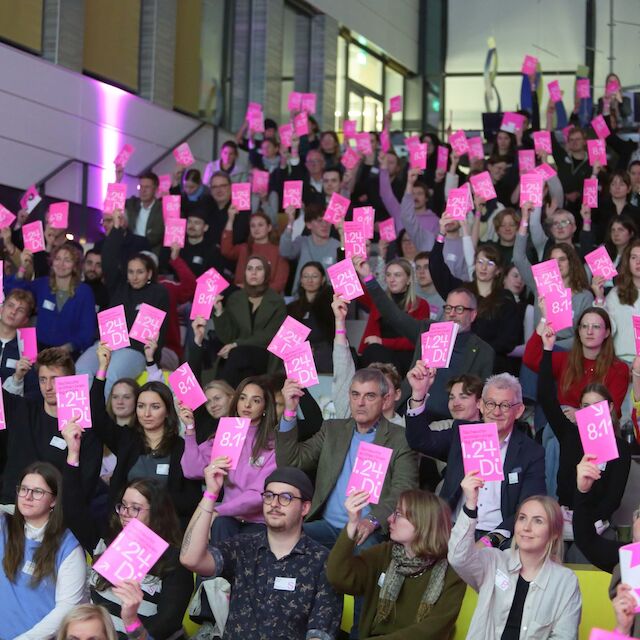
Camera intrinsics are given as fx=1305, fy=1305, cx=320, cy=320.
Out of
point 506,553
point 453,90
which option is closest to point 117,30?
point 453,90

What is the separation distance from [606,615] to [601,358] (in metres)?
1.94

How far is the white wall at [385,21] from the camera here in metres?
18.5

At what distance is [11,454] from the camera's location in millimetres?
6816

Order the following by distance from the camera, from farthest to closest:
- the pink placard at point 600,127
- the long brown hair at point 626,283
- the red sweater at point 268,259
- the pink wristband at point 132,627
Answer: the pink placard at point 600,127 < the red sweater at point 268,259 < the long brown hair at point 626,283 < the pink wristband at point 132,627

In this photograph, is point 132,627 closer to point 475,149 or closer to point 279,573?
point 279,573

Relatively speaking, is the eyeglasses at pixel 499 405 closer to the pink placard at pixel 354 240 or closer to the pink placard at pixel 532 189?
the pink placard at pixel 354 240

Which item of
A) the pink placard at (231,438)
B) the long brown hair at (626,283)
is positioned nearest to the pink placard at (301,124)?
the long brown hair at (626,283)

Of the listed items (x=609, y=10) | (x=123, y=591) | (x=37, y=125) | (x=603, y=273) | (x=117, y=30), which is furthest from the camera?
(x=609, y=10)

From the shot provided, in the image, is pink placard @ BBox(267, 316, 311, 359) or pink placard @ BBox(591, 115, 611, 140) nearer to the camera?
pink placard @ BBox(267, 316, 311, 359)

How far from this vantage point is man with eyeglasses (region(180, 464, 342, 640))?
510 cm

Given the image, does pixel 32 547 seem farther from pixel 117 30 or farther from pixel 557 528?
pixel 117 30

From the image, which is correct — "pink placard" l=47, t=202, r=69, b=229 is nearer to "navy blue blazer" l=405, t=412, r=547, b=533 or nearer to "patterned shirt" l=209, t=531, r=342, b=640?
"navy blue blazer" l=405, t=412, r=547, b=533

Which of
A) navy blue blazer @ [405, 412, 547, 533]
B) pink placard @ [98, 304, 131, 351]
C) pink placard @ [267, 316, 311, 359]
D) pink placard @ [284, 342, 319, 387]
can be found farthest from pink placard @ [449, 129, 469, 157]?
navy blue blazer @ [405, 412, 547, 533]

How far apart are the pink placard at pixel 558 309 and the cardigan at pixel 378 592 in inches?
72.3
